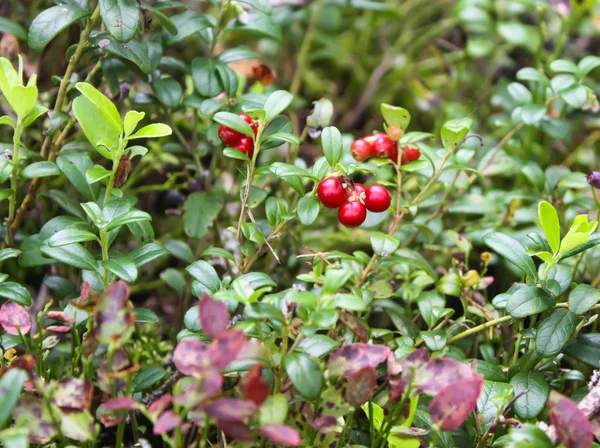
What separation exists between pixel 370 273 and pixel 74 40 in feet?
3.08

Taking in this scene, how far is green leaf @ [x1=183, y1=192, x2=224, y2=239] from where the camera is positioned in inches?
55.4

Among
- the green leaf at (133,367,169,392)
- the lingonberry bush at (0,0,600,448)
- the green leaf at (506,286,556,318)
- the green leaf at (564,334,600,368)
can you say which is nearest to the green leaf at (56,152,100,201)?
the lingonberry bush at (0,0,600,448)

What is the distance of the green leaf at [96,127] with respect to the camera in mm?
1119

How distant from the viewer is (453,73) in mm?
2447

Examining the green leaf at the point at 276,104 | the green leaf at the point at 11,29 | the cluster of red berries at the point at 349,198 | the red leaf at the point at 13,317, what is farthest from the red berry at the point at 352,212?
the green leaf at the point at 11,29

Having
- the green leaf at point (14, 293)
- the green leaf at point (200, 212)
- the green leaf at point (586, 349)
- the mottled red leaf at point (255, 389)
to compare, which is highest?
the mottled red leaf at point (255, 389)

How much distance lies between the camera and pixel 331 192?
3.65 feet

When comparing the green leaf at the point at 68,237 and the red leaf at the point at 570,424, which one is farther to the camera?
the green leaf at the point at 68,237

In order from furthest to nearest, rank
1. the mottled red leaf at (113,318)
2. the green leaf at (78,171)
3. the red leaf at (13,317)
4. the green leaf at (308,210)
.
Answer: the green leaf at (78,171) < the green leaf at (308,210) < the red leaf at (13,317) < the mottled red leaf at (113,318)

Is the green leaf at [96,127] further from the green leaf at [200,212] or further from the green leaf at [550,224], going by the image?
the green leaf at [550,224]

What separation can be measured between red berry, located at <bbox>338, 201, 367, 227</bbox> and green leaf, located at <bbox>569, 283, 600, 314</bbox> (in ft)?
1.29

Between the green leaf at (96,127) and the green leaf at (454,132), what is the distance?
653 millimetres

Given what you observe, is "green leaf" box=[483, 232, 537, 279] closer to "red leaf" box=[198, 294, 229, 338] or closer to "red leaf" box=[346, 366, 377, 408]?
"red leaf" box=[346, 366, 377, 408]

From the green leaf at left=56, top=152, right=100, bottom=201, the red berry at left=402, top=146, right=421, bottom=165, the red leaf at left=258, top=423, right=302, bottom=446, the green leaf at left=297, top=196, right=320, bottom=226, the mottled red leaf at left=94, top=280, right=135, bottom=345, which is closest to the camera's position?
the red leaf at left=258, top=423, right=302, bottom=446
